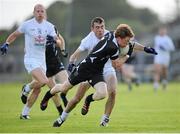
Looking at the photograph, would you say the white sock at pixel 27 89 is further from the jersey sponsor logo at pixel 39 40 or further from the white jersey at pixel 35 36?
the jersey sponsor logo at pixel 39 40

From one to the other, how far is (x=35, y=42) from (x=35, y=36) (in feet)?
0.54

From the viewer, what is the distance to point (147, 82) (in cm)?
4731

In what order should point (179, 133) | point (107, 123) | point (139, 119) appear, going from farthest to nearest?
point (139, 119) → point (107, 123) → point (179, 133)

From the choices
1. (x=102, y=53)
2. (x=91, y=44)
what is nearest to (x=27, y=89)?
(x=91, y=44)

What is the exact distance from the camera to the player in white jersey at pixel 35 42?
1808cm

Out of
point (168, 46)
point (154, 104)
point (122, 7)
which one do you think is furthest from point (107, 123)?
point (122, 7)

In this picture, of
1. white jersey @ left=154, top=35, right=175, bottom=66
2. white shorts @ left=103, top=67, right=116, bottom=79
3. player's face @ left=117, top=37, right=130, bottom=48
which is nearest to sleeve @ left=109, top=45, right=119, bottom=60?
player's face @ left=117, top=37, right=130, bottom=48

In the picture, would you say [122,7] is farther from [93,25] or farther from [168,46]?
[93,25]

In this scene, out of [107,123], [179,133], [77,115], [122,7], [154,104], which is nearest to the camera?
[179,133]

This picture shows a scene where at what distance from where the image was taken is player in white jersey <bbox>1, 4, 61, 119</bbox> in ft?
59.3

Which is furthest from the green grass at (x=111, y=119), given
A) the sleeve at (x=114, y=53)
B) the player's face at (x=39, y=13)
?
the player's face at (x=39, y=13)

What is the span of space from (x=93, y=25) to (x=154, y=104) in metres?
7.59

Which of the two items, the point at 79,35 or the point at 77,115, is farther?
the point at 79,35

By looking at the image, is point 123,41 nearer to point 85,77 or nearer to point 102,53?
point 102,53
